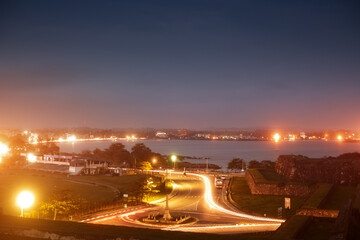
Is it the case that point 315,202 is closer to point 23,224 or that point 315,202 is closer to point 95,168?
point 23,224

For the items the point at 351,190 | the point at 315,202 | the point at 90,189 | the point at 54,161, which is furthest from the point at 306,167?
the point at 54,161

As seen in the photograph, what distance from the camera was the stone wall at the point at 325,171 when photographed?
3234 centimetres

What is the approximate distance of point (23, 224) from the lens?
12219 mm

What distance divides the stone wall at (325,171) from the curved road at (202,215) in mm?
7756

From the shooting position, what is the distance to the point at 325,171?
3409cm

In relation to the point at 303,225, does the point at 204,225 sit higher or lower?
lower

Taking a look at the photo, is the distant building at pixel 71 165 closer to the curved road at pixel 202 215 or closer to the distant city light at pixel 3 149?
the distant city light at pixel 3 149

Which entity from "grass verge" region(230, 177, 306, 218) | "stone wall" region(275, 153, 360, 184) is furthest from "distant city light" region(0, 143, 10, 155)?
"stone wall" region(275, 153, 360, 184)

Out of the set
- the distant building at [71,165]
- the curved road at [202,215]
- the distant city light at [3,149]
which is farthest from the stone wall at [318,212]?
the distant city light at [3,149]

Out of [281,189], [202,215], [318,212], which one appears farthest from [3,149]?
[318,212]

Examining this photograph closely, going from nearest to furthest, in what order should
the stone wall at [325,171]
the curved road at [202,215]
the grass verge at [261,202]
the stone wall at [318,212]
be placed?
the stone wall at [318,212]
the curved road at [202,215]
the grass verge at [261,202]
the stone wall at [325,171]

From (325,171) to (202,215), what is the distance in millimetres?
15275

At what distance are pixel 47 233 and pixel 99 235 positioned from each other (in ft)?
5.80

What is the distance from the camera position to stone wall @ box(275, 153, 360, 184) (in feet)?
106
